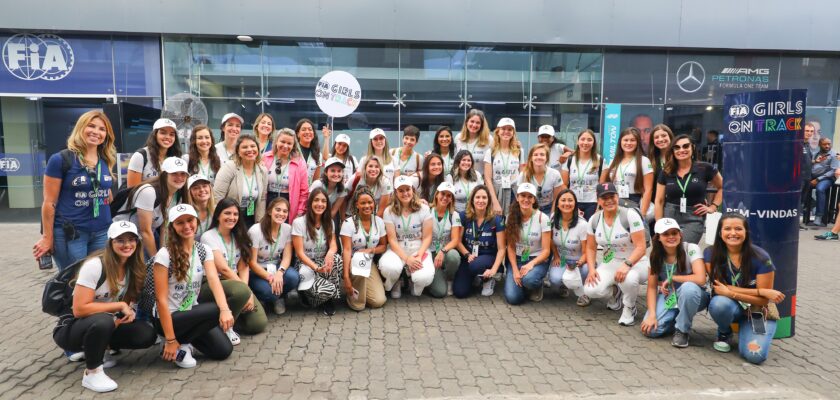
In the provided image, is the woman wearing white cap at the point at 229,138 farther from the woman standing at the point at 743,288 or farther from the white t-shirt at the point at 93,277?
the woman standing at the point at 743,288

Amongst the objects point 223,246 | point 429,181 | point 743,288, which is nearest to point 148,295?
point 223,246

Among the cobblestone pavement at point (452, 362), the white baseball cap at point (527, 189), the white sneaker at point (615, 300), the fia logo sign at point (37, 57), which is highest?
the fia logo sign at point (37, 57)

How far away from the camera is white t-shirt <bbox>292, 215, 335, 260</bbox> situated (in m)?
5.15

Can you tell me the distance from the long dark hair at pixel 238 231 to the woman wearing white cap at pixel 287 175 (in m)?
0.83

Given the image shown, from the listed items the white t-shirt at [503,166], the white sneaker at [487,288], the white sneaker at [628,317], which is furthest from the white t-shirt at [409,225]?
the white sneaker at [628,317]

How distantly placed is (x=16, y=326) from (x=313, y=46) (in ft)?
29.7

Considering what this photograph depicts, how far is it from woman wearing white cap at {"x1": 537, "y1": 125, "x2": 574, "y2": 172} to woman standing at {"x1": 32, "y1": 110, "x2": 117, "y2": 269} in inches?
189

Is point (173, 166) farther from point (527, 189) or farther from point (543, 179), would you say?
point (543, 179)

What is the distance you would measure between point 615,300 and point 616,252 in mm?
552

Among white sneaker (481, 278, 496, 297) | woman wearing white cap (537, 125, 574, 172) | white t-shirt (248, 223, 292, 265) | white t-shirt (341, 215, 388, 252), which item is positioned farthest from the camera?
woman wearing white cap (537, 125, 574, 172)

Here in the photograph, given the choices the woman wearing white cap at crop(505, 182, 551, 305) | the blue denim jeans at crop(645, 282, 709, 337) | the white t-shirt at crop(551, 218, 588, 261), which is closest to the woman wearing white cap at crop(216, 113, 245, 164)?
the woman wearing white cap at crop(505, 182, 551, 305)

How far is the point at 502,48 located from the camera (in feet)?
41.3

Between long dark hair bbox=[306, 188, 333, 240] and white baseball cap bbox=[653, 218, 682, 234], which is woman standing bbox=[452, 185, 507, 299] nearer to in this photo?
long dark hair bbox=[306, 188, 333, 240]

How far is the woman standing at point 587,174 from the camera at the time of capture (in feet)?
19.4
